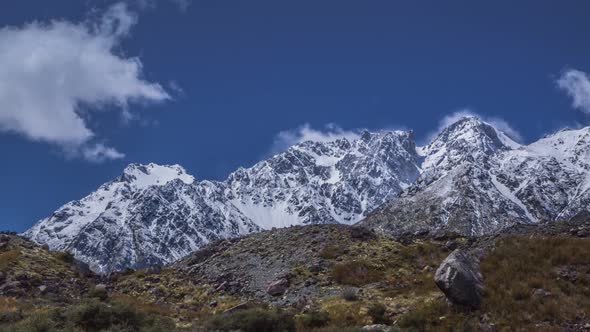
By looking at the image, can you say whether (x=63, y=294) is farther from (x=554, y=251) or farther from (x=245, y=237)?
(x=554, y=251)

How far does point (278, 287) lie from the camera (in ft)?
95.9

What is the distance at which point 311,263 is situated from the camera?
33062 mm

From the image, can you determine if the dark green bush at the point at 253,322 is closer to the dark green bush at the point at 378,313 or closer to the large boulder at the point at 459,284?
the dark green bush at the point at 378,313

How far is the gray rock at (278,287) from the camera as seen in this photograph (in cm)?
2895

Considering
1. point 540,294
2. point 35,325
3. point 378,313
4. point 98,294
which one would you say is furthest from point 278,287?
point 540,294

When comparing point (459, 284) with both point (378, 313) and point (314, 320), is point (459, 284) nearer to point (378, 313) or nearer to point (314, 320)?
point (378, 313)

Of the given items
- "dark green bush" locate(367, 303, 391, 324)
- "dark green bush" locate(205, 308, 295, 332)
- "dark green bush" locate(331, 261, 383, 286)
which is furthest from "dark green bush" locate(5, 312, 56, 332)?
"dark green bush" locate(331, 261, 383, 286)

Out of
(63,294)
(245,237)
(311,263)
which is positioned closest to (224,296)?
(311,263)

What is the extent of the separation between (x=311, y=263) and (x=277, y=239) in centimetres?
740

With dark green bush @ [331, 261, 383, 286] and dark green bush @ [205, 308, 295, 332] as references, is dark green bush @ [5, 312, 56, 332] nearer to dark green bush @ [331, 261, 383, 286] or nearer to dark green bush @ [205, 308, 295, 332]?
dark green bush @ [205, 308, 295, 332]

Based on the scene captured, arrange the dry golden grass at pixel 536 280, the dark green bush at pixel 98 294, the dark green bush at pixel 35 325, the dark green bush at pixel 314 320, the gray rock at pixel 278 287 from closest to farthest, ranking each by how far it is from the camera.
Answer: the dark green bush at pixel 35 325
the dry golden grass at pixel 536 280
the dark green bush at pixel 314 320
the dark green bush at pixel 98 294
the gray rock at pixel 278 287

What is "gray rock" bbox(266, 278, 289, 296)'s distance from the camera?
29.0 meters

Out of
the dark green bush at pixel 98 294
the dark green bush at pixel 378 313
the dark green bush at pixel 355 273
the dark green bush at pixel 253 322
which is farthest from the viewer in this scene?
the dark green bush at pixel 355 273

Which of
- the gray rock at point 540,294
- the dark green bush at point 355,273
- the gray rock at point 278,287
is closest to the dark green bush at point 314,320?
the gray rock at point 278,287
